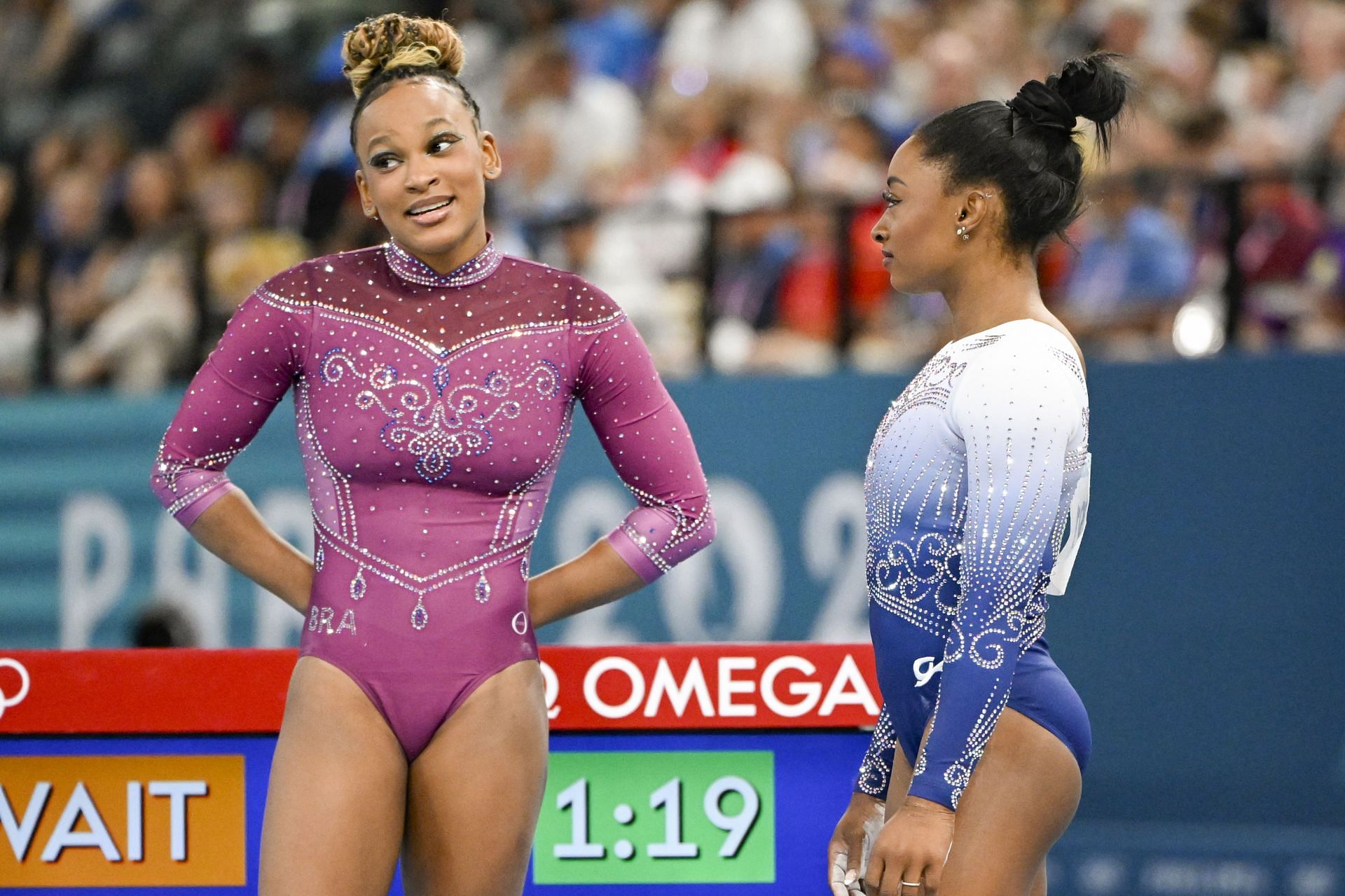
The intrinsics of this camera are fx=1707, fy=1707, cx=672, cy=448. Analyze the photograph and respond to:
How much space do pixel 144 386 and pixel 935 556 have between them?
5.38m

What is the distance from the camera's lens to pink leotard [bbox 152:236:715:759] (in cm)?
255

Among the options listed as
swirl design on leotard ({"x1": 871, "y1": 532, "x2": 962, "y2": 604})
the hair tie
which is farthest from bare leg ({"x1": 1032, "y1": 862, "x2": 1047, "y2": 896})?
the hair tie

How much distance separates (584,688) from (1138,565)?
10.0 ft

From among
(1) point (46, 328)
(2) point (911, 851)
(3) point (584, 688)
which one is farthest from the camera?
(1) point (46, 328)

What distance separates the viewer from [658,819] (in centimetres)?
312

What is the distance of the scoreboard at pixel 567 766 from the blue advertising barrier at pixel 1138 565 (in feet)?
8.89

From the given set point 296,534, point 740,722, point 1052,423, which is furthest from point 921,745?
point 296,534

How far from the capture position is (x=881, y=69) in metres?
7.31

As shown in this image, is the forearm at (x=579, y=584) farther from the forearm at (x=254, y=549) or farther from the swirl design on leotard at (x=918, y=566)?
the swirl design on leotard at (x=918, y=566)

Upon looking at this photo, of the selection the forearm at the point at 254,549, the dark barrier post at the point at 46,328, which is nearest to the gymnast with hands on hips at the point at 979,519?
the forearm at the point at 254,549

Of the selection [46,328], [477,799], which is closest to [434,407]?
[477,799]

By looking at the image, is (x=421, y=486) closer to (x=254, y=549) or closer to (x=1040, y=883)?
(x=254, y=549)

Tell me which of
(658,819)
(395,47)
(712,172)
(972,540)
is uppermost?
(712,172)

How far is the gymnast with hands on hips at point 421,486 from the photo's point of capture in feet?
8.14
